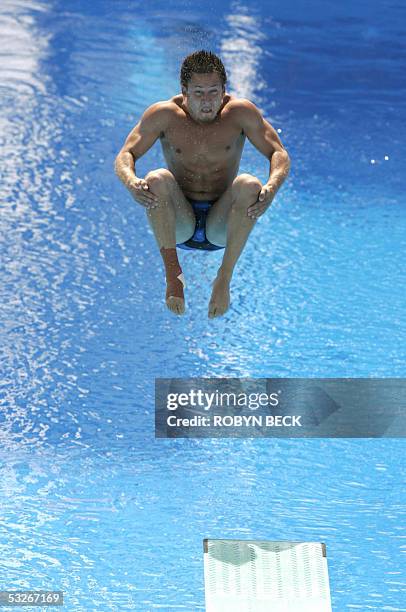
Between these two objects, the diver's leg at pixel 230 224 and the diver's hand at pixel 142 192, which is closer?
the diver's hand at pixel 142 192

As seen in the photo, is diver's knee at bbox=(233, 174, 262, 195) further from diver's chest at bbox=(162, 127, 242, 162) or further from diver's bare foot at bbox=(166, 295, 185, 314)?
diver's bare foot at bbox=(166, 295, 185, 314)

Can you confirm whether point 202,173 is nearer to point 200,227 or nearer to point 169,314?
point 200,227

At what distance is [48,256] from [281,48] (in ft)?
12.9

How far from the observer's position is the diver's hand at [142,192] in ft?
17.5

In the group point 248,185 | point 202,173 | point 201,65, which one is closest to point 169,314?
point 202,173

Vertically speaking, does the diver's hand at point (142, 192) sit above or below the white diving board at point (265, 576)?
above

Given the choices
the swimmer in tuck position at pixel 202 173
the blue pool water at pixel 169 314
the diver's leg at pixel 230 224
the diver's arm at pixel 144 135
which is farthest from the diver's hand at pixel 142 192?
the blue pool water at pixel 169 314

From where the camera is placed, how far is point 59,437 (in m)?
6.52

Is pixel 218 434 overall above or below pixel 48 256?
below

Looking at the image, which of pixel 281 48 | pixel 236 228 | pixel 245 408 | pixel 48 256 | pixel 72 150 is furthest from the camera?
pixel 281 48

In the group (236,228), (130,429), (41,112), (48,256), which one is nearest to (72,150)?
(41,112)

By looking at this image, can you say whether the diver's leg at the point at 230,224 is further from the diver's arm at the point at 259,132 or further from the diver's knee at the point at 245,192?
the diver's arm at the point at 259,132

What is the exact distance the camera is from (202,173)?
229 inches

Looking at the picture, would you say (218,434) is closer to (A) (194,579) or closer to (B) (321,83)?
(A) (194,579)
